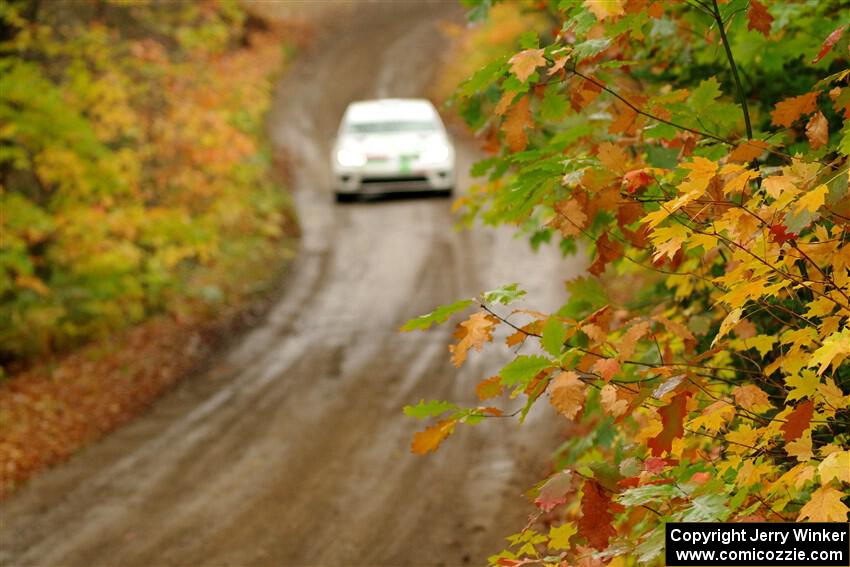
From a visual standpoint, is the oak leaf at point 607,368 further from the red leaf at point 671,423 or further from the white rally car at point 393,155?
the white rally car at point 393,155

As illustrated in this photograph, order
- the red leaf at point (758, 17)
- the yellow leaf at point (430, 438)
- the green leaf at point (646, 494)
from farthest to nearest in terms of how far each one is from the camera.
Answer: the yellow leaf at point (430, 438) → the red leaf at point (758, 17) → the green leaf at point (646, 494)

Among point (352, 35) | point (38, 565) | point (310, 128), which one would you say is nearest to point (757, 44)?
point (38, 565)

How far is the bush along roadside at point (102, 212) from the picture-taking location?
33.6 feet

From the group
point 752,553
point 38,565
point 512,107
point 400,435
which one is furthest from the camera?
point 400,435

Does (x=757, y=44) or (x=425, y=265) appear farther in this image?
(x=425, y=265)

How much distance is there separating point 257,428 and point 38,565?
285cm

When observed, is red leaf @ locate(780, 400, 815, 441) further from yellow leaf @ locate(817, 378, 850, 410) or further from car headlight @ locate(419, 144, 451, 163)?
car headlight @ locate(419, 144, 451, 163)

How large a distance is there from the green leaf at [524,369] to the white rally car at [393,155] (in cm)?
1447

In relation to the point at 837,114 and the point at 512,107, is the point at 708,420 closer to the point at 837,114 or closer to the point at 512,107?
the point at 512,107

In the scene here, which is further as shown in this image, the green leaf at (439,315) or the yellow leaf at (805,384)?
the green leaf at (439,315)

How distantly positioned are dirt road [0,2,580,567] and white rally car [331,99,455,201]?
1987mm

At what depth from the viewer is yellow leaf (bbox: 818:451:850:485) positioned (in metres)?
2.37

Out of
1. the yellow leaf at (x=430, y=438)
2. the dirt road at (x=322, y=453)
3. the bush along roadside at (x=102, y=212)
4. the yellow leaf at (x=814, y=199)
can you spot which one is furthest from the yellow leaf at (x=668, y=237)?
the bush along roadside at (x=102, y=212)

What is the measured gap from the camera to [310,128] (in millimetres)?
24844
